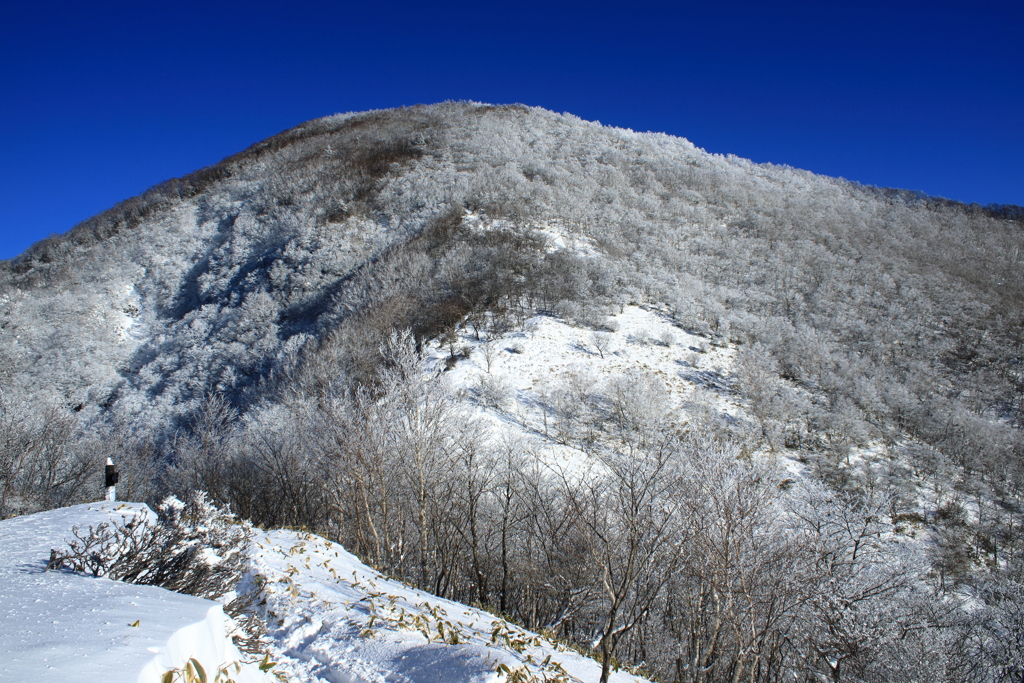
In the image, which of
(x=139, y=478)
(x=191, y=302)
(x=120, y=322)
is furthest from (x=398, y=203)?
(x=139, y=478)

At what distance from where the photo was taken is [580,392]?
2242cm

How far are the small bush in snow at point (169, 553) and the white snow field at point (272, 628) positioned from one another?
0.81 feet

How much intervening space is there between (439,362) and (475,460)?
25.4ft

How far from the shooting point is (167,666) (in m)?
2.88

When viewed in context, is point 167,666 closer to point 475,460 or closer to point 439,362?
point 475,460

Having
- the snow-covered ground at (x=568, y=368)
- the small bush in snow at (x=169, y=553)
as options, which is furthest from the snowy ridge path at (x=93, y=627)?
the snow-covered ground at (x=568, y=368)

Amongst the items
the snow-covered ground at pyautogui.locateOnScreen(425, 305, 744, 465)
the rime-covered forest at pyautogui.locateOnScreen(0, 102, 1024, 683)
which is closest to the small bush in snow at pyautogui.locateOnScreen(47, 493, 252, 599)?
the rime-covered forest at pyautogui.locateOnScreen(0, 102, 1024, 683)

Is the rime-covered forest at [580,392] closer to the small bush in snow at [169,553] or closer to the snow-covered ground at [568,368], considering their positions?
the snow-covered ground at [568,368]

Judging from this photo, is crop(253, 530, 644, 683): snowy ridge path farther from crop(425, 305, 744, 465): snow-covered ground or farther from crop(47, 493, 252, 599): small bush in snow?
crop(425, 305, 744, 465): snow-covered ground

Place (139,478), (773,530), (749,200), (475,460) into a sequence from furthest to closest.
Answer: (749,200) < (139,478) < (475,460) < (773,530)

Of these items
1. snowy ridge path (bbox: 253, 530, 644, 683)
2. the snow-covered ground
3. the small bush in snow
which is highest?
the snow-covered ground

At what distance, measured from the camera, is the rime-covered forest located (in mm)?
11688

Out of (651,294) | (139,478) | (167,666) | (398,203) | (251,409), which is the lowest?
(139,478)

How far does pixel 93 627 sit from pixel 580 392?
2028cm
